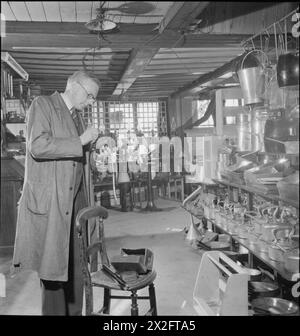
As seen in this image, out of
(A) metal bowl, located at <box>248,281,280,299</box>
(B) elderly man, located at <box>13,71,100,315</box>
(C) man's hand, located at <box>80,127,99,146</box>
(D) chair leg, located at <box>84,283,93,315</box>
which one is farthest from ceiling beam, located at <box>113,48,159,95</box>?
(D) chair leg, located at <box>84,283,93,315</box>

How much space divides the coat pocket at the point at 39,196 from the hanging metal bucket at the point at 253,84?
4.87 ft

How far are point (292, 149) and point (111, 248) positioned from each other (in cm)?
295

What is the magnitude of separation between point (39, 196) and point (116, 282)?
25.3 inches

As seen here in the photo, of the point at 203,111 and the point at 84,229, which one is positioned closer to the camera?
the point at 84,229

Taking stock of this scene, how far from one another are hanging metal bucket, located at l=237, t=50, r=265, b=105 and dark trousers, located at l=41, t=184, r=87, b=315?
1.30 metres

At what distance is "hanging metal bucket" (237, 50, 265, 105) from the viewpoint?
2.69 m

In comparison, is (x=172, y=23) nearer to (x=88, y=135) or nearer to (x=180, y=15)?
(x=180, y=15)

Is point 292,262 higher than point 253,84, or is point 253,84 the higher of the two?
point 253,84

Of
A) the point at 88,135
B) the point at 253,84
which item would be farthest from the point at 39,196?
the point at 253,84

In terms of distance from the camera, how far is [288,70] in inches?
85.0

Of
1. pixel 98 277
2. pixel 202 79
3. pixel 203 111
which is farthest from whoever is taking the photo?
pixel 203 111

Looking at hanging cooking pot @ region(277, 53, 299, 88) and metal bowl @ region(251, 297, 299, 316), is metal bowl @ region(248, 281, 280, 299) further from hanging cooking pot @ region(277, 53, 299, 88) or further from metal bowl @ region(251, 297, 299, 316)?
hanging cooking pot @ region(277, 53, 299, 88)

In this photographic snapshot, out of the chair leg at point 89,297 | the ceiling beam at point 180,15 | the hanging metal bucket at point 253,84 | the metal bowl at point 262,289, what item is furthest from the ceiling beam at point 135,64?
the chair leg at point 89,297
